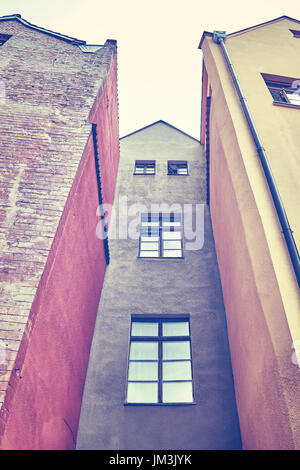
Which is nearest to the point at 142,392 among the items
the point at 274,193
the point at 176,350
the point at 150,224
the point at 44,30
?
the point at 176,350

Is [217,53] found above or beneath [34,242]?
above

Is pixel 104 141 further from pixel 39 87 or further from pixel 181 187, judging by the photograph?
pixel 181 187

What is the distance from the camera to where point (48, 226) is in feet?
12.8

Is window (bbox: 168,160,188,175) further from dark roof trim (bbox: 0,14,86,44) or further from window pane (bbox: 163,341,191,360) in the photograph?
window pane (bbox: 163,341,191,360)

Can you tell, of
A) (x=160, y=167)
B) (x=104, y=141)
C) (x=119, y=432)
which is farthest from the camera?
(x=160, y=167)

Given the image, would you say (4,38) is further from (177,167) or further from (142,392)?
(142,392)

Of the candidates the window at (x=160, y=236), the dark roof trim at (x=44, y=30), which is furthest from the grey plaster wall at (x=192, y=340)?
the dark roof trim at (x=44, y=30)

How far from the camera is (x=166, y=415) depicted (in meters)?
5.40

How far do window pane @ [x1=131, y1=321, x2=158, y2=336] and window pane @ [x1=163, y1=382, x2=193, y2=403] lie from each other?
112cm

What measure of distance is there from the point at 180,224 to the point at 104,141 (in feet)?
10.8

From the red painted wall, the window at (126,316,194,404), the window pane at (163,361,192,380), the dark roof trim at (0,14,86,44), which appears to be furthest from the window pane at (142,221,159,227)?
the dark roof trim at (0,14,86,44)

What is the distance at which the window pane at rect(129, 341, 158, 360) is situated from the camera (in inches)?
247

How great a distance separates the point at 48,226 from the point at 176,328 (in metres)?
4.04
